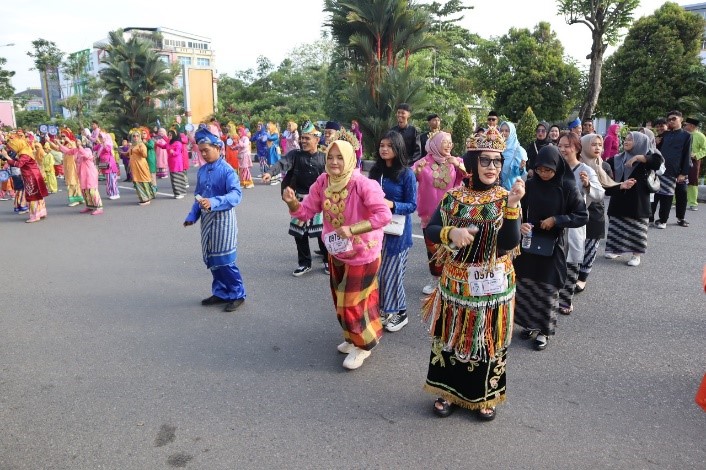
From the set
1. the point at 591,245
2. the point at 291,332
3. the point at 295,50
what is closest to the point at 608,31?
the point at 591,245

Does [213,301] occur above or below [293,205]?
below

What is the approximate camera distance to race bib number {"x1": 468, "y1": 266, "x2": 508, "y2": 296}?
9.46 feet

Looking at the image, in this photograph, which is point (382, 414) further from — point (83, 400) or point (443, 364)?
point (83, 400)

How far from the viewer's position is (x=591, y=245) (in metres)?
5.24

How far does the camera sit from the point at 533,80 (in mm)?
24047

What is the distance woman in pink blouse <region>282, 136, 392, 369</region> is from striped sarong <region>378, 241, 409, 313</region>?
1.53 feet

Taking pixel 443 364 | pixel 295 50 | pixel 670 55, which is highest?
pixel 295 50

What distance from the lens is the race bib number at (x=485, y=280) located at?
288 centimetres

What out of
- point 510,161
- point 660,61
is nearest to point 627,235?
point 510,161

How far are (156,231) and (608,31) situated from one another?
1671 cm

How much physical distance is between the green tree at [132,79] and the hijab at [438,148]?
18.7 meters

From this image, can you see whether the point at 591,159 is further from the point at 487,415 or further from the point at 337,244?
the point at 487,415

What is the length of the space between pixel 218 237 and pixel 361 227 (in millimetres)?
1938

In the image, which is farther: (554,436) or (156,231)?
(156,231)
